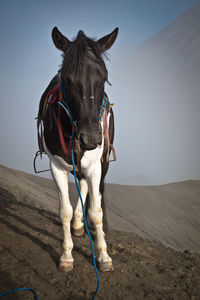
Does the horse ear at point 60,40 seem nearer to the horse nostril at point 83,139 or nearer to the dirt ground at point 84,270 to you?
the horse nostril at point 83,139

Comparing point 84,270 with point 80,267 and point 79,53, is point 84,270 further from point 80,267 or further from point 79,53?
point 79,53

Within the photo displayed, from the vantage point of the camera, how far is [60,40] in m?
2.59

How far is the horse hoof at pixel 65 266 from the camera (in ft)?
8.61

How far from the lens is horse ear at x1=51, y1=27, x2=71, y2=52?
100 inches

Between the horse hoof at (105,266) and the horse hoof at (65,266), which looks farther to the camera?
the horse hoof at (105,266)

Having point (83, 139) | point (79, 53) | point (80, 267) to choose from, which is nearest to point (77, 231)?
point (80, 267)

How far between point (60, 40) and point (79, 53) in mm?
533

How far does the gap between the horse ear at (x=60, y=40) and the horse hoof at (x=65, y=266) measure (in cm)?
275

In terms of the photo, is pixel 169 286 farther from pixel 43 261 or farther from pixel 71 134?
pixel 71 134

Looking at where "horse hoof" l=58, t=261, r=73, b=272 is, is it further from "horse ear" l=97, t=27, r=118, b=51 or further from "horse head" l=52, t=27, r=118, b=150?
"horse ear" l=97, t=27, r=118, b=51

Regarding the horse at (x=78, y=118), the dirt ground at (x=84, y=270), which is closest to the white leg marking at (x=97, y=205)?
the horse at (x=78, y=118)

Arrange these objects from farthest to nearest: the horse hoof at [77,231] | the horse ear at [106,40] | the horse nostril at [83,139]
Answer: the horse hoof at [77,231] → the horse ear at [106,40] → the horse nostril at [83,139]

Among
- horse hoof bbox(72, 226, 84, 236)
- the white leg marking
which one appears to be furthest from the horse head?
horse hoof bbox(72, 226, 84, 236)

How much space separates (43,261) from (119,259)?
3.86 ft
